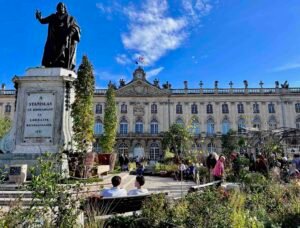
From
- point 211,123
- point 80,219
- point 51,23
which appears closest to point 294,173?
point 80,219

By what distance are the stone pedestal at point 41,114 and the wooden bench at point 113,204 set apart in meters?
4.09

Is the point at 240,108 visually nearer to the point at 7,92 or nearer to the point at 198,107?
the point at 198,107

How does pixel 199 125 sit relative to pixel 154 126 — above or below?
above

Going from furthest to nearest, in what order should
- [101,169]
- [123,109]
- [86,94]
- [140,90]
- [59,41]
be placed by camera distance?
[140,90]
[123,109]
[86,94]
[101,169]
[59,41]

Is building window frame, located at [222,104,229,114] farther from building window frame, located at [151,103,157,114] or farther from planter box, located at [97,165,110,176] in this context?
planter box, located at [97,165,110,176]

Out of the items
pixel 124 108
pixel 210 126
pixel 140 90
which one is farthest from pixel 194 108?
pixel 124 108

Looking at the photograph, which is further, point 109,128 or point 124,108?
point 124,108

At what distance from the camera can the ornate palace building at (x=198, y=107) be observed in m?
49.2

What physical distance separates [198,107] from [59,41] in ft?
138

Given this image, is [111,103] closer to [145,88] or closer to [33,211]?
[145,88]

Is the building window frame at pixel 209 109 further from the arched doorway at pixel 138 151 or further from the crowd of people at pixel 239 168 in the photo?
the crowd of people at pixel 239 168

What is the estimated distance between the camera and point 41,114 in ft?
27.6

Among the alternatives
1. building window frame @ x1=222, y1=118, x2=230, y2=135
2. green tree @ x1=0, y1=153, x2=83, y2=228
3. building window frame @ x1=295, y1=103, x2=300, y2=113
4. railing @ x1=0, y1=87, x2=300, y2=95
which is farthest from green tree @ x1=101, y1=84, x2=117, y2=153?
building window frame @ x1=295, y1=103, x2=300, y2=113

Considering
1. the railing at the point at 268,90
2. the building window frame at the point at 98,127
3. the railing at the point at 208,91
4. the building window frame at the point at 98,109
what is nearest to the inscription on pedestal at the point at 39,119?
the building window frame at the point at 98,127
